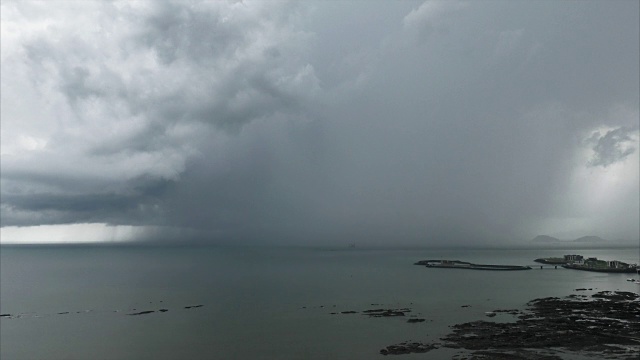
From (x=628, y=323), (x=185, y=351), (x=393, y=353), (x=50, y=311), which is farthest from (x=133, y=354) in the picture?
(x=628, y=323)

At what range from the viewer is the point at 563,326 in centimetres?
4716

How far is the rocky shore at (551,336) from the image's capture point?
37281 mm

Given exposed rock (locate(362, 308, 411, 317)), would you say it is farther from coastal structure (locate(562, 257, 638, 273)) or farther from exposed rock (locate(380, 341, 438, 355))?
coastal structure (locate(562, 257, 638, 273))

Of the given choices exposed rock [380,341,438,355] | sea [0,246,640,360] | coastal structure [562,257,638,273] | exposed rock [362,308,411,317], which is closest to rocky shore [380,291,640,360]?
exposed rock [380,341,438,355]

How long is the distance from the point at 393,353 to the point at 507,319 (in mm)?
21762

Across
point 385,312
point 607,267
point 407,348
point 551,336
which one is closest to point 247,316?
point 385,312

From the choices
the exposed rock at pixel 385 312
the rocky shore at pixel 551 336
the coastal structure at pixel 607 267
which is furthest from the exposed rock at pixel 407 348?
the coastal structure at pixel 607 267

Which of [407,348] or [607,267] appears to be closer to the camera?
[407,348]

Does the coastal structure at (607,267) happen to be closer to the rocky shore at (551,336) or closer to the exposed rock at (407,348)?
the rocky shore at (551,336)

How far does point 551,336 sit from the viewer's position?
140 feet

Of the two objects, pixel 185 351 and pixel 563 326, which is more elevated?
pixel 563 326

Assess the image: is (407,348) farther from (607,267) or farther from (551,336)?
(607,267)

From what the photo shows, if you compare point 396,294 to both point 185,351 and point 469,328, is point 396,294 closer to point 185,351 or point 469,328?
point 469,328

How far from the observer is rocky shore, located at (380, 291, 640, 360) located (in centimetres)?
3728
